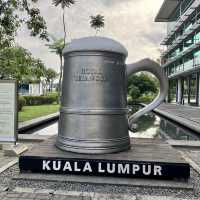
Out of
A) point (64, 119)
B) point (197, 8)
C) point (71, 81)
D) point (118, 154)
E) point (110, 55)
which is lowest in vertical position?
point (118, 154)

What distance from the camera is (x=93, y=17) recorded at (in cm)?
3875

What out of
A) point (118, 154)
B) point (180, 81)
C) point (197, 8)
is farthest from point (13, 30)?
point (180, 81)

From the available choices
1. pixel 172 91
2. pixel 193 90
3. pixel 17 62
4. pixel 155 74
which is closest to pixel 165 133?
pixel 17 62

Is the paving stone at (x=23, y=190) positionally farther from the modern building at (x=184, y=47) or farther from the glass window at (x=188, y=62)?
the glass window at (x=188, y=62)

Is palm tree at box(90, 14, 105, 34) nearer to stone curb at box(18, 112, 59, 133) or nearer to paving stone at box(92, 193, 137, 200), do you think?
stone curb at box(18, 112, 59, 133)

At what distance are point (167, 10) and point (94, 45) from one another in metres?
43.8

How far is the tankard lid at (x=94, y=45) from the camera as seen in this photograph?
474cm

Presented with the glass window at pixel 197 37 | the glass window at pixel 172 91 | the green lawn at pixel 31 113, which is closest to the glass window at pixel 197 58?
the glass window at pixel 197 37

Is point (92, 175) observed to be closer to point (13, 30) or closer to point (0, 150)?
point (0, 150)

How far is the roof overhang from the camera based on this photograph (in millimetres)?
41994

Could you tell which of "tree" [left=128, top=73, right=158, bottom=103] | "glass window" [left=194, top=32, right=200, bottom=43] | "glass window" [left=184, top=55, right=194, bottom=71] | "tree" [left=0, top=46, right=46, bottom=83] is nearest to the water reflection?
"tree" [left=0, top=46, right=46, bottom=83]

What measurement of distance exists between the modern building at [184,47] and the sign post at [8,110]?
83.3 feet

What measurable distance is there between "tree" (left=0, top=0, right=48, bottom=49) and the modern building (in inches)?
851

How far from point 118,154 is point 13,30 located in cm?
798
